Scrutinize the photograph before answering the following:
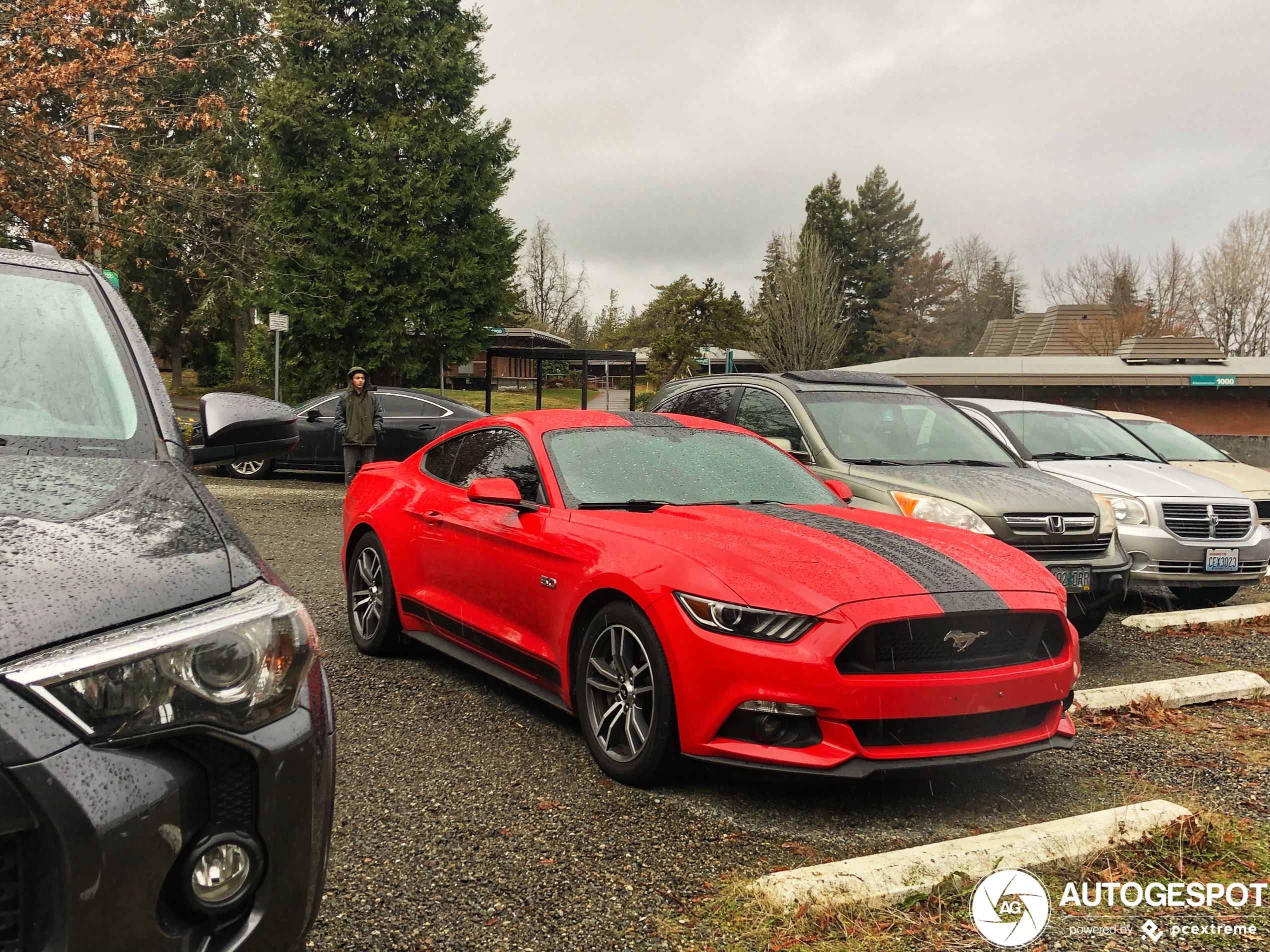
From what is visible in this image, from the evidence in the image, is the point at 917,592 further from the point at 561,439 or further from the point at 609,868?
the point at 561,439

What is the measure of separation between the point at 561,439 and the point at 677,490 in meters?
0.66

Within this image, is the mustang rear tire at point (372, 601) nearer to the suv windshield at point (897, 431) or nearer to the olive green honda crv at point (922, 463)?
the olive green honda crv at point (922, 463)

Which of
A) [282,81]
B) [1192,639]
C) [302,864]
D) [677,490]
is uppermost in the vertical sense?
[282,81]

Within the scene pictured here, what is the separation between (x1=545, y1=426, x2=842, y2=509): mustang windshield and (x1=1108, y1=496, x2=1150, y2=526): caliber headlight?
3825mm

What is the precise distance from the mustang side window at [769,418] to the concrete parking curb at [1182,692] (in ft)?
8.87

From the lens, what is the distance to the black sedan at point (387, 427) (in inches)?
607

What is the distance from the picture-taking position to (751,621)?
11.9 ft

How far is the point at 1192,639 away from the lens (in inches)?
286

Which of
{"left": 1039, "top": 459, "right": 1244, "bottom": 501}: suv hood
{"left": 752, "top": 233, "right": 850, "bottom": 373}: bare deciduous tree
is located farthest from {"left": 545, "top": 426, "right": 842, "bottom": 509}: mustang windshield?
{"left": 752, "top": 233, "right": 850, "bottom": 373}: bare deciduous tree

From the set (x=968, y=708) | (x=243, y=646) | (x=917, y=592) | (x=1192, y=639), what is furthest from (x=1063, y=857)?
(x=1192, y=639)

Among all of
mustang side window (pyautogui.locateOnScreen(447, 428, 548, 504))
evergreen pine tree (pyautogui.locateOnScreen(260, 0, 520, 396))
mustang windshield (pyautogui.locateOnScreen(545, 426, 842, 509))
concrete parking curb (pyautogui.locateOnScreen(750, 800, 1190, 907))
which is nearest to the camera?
concrete parking curb (pyautogui.locateOnScreen(750, 800, 1190, 907))

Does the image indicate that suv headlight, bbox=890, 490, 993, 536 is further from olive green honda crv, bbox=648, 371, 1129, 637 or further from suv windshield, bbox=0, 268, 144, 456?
suv windshield, bbox=0, 268, 144, 456

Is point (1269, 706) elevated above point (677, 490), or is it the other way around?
point (677, 490)

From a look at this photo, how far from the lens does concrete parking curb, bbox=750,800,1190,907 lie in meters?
3.03
